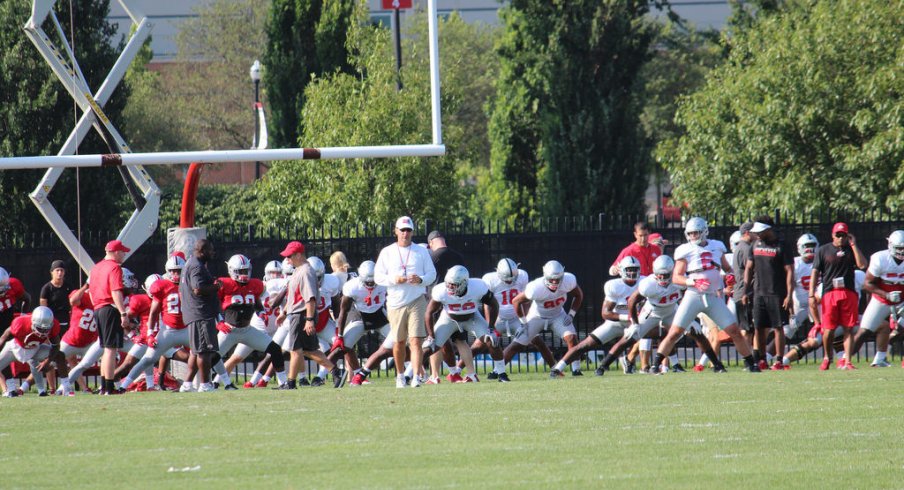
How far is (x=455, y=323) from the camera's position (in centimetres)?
1447

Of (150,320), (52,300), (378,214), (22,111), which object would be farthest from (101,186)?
(150,320)

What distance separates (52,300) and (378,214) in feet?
29.6

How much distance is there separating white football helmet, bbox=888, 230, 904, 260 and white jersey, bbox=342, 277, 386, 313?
19.1 feet

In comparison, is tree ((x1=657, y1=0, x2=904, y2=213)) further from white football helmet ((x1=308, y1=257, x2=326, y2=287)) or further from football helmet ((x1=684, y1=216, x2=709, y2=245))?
white football helmet ((x1=308, y1=257, x2=326, y2=287))

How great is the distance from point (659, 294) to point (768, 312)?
1.46 metres

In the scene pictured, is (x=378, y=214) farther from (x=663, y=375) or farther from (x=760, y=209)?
(x=663, y=375)

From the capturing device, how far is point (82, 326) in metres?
14.7

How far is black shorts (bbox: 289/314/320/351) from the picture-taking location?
14.4m

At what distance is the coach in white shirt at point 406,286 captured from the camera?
1351 centimetres

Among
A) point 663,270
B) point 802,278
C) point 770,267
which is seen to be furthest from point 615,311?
point 802,278

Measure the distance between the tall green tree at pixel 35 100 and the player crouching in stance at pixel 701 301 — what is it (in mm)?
11014

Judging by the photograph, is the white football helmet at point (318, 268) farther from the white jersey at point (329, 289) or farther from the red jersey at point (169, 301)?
the red jersey at point (169, 301)

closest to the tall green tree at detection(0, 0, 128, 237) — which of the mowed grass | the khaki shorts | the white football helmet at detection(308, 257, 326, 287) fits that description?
the white football helmet at detection(308, 257, 326, 287)

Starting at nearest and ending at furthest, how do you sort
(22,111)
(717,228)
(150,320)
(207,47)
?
1. (150,320)
2. (717,228)
3. (22,111)
4. (207,47)
